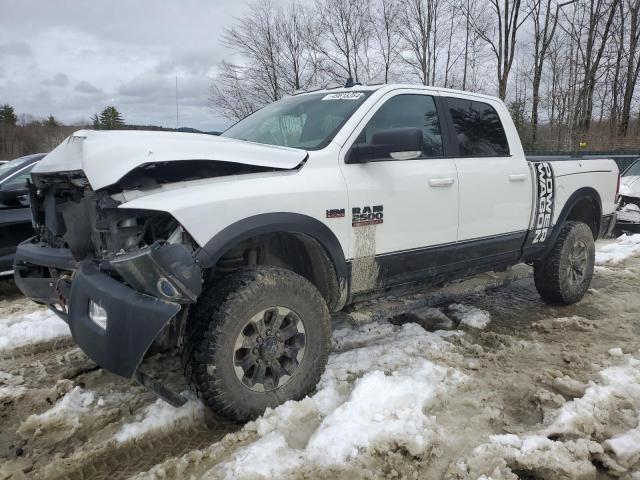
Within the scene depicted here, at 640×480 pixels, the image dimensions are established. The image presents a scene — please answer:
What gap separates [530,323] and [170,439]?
333 centimetres

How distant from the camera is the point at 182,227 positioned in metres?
2.50

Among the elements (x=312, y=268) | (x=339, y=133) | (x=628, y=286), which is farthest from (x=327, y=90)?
(x=628, y=286)

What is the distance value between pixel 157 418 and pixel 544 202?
12.1 feet

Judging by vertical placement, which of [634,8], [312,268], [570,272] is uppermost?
[634,8]

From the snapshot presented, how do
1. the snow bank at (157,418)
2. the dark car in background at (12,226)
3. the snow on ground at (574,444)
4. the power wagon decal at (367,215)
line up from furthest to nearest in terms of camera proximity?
the dark car in background at (12,226)
the power wagon decal at (367,215)
the snow bank at (157,418)
the snow on ground at (574,444)

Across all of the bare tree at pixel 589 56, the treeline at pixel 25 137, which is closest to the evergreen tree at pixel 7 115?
the treeline at pixel 25 137

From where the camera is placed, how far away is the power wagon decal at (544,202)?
4594 millimetres

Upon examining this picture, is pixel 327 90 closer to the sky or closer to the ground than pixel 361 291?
closer to the sky

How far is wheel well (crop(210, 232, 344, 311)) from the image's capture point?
3.01 metres

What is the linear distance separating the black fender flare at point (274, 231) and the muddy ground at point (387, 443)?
0.84 m

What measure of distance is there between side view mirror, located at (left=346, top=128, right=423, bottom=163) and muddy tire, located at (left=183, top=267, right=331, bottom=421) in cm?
90

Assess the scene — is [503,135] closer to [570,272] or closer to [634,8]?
[570,272]

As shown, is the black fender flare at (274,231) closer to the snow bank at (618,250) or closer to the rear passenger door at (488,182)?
the rear passenger door at (488,182)

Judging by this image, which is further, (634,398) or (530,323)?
(530,323)
